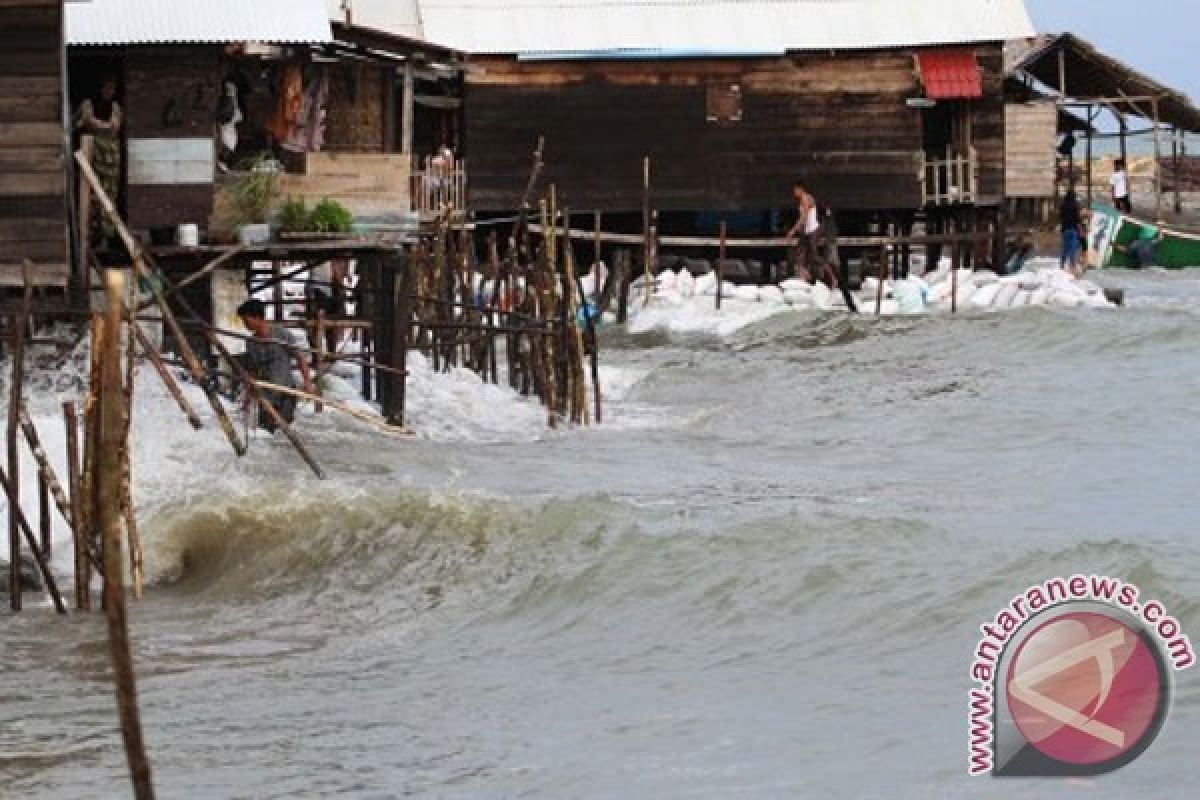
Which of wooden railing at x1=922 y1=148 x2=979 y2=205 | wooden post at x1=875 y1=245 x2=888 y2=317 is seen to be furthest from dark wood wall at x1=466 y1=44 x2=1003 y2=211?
wooden post at x1=875 y1=245 x2=888 y2=317

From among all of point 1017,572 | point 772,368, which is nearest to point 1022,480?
point 1017,572

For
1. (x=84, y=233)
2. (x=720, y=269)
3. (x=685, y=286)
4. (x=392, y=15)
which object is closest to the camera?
(x=84, y=233)

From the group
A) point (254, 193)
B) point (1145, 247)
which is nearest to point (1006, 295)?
point (1145, 247)

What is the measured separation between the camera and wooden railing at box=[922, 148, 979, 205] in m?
32.4

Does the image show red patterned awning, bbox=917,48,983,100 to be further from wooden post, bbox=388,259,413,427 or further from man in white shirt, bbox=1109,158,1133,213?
wooden post, bbox=388,259,413,427

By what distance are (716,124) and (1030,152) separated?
16.5 ft

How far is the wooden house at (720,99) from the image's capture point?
1247 inches

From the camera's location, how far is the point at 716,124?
31.9m

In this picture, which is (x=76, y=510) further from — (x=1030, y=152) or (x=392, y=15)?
(x=1030, y=152)

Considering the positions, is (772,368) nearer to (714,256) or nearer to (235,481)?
(714,256)

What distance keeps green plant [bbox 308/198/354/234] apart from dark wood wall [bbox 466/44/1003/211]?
564 inches

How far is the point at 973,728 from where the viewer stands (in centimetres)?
839

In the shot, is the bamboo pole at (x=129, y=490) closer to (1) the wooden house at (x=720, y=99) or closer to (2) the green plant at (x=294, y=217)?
(2) the green plant at (x=294, y=217)

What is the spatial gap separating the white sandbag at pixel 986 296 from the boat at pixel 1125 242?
11.3m
